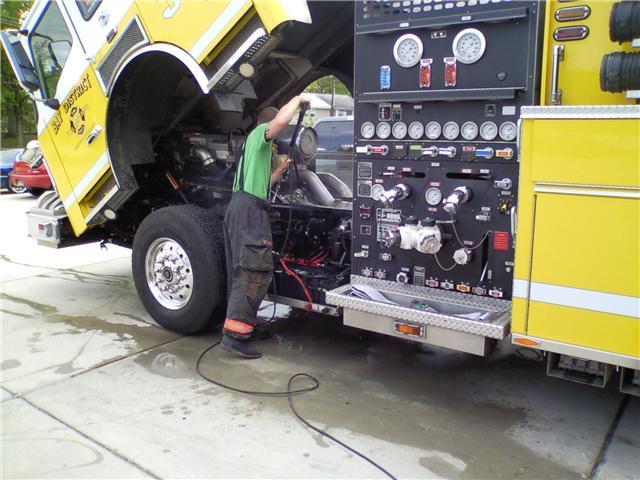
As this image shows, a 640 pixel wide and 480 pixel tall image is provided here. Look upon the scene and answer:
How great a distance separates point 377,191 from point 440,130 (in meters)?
0.59

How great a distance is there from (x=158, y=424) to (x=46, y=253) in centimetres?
602

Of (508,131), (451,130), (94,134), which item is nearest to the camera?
(508,131)

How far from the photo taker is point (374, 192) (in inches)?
166

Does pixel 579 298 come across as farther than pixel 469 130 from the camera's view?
No

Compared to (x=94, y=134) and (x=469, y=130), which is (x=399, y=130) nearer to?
(x=469, y=130)

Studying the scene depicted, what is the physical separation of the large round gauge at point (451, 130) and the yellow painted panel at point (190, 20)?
62.3 inches

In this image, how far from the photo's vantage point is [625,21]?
3018 mm

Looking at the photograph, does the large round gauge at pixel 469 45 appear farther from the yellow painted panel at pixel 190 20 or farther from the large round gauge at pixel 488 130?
the yellow painted panel at pixel 190 20

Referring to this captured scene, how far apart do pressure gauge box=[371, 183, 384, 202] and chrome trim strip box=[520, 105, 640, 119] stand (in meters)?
1.19

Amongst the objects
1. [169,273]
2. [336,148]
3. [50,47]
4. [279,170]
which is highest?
[50,47]

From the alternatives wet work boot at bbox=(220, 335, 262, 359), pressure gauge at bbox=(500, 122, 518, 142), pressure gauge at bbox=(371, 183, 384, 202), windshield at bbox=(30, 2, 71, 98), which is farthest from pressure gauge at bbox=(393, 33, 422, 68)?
windshield at bbox=(30, 2, 71, 98)

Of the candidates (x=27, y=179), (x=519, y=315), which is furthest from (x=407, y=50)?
(x=27, y=179)

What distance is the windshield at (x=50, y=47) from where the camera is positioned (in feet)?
18.3

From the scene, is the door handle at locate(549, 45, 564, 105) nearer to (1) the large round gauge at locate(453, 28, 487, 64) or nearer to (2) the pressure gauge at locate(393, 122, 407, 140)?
(1) the large round gauge at locate(453, 28, 487, 64)
